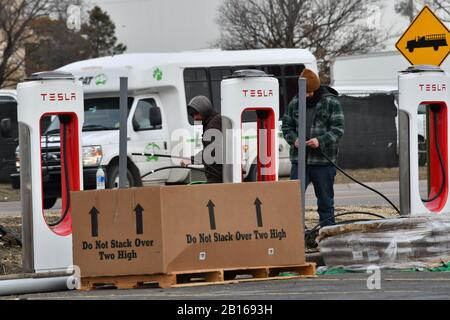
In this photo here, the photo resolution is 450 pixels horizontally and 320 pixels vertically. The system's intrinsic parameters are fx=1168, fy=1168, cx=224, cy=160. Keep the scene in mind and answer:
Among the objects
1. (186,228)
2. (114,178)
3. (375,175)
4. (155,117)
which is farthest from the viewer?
(375,175)

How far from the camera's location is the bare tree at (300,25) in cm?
4491

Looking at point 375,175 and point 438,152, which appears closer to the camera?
point 438,152

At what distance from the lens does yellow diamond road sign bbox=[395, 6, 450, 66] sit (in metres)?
15.6

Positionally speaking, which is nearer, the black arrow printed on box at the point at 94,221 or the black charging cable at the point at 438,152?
the black arrow printed on box at the point at 94,221

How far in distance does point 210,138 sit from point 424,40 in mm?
4680

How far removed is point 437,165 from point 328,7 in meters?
33.9

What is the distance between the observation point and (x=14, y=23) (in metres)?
54.2

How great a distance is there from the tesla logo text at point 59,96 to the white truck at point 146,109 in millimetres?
9058

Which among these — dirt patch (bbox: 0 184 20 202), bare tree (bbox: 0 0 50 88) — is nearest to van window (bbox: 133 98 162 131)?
dirt patch (bbox: 0 184 20 202)

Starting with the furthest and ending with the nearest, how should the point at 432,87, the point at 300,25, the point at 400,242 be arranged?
the point at 300,25 → the point at 432,87 → the point at 400,242

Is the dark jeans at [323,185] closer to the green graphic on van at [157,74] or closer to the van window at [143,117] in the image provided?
the van window at [143,117]

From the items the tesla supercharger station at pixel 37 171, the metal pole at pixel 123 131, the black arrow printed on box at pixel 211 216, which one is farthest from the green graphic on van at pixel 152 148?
the black arrow printed on box at pixel 211 216

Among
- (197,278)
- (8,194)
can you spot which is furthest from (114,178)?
(197,278)

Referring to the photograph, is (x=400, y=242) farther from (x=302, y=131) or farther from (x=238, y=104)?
(x=238, y=104)
